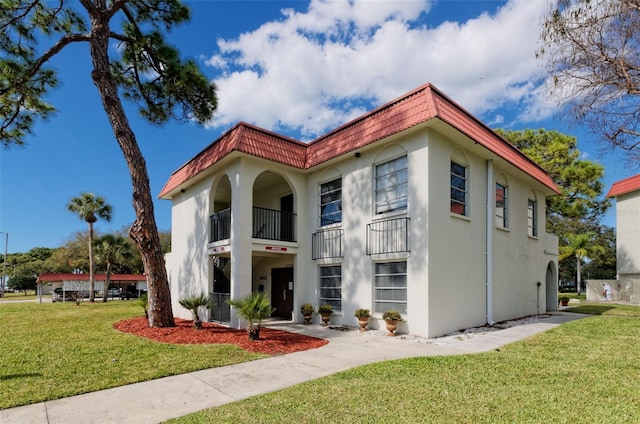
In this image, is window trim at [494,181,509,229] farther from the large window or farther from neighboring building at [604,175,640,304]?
neighboring building at [604,175,640,304]

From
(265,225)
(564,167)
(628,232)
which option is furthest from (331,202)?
(628,232)

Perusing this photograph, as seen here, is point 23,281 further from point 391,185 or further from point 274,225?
point 391,185

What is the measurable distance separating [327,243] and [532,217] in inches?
390

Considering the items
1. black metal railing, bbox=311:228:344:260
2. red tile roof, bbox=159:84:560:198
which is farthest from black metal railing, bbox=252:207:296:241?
red tile roof, bbox=159:84:560:198

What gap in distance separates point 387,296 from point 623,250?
24.6 meters

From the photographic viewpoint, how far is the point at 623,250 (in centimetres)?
2655

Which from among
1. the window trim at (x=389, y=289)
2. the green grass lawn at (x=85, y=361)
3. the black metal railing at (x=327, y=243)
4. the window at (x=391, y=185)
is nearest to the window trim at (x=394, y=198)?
the window at (x=391, y=185)

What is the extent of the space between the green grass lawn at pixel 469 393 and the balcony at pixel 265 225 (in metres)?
7.81

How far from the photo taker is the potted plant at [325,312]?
501 inches

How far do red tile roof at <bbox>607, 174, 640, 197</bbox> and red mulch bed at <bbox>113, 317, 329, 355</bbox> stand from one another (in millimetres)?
26284

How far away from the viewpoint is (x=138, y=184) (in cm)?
1226

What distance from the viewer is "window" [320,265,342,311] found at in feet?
42.8

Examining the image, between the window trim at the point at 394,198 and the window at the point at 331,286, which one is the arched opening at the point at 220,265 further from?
the window trim at the point at 394,198

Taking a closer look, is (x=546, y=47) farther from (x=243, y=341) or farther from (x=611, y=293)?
(x=611, y=293)
